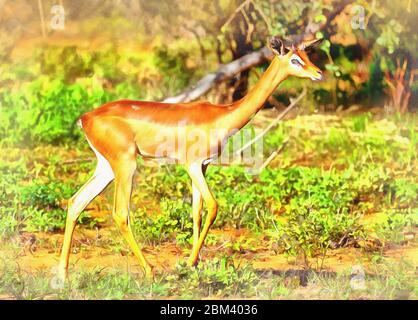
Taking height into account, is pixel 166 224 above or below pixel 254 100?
below

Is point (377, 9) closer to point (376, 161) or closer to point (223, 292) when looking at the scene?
point (376, 161)

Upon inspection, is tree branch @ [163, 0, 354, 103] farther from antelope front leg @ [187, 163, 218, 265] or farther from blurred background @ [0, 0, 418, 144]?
antelope front leg @ [187, 163, 218, 265]

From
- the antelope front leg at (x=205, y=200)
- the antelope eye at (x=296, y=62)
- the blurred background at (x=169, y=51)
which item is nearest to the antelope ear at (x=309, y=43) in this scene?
the blurred background at (x=169, y=51)

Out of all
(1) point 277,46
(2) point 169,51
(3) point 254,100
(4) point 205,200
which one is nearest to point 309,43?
(1) point 277,46

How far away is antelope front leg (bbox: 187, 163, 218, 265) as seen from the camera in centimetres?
859

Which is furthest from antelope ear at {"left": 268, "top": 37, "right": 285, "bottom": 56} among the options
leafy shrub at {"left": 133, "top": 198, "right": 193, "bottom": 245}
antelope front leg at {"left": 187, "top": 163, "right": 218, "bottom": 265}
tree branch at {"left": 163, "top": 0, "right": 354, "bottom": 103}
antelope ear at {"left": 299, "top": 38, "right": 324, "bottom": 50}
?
leafy shrub at {"left": 133, "top": 198, "right": 193, "bottom": 245}

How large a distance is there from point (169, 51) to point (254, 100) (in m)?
0.94

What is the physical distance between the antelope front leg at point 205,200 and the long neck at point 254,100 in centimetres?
40

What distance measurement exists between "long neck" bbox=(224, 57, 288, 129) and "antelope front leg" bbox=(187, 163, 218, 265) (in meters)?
0.40

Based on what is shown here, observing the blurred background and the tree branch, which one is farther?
the tree branch

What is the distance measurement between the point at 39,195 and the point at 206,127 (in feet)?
4.72

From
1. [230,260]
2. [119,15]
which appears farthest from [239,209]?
[119,15]

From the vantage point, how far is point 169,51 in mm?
9227

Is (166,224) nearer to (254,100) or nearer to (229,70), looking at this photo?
(254,100)
